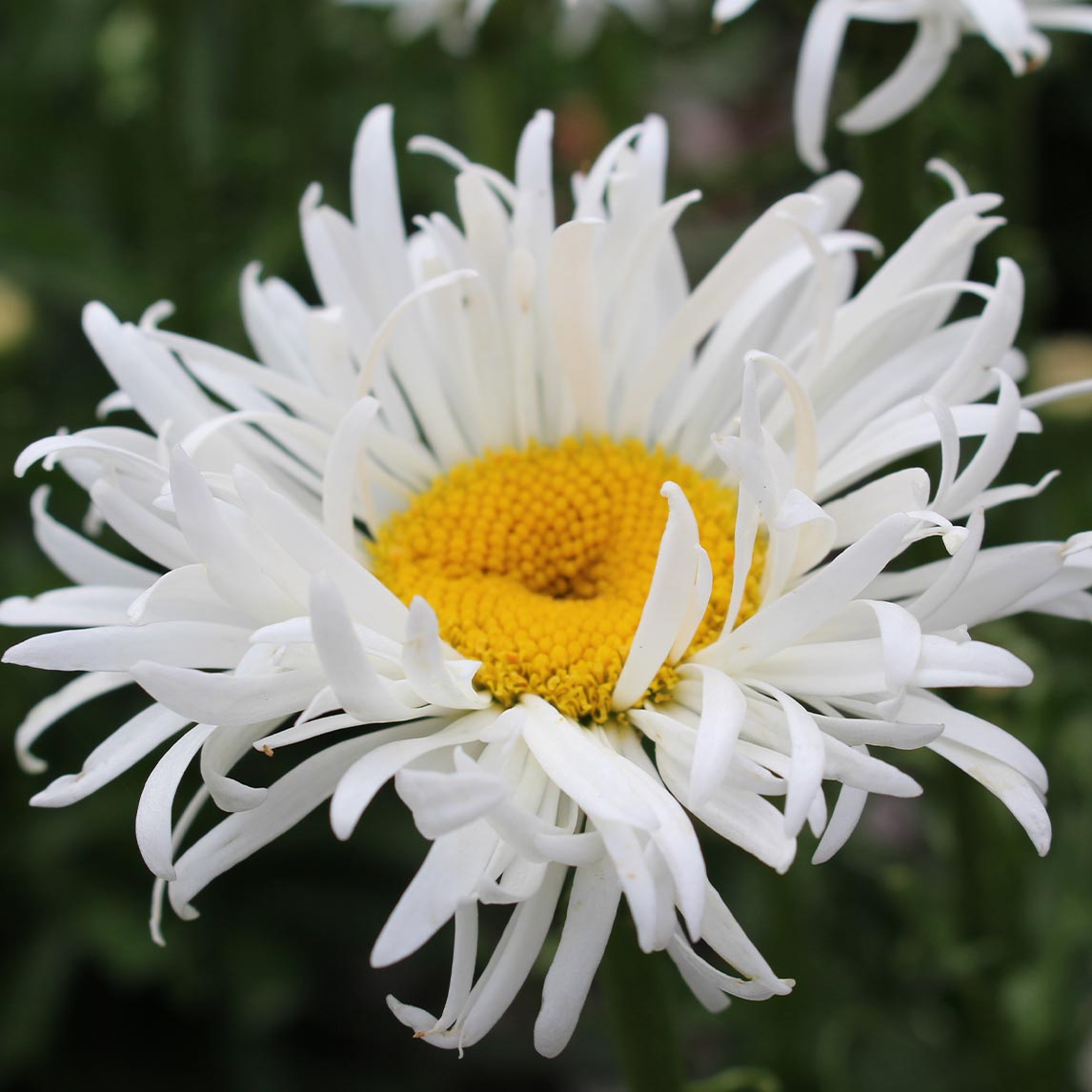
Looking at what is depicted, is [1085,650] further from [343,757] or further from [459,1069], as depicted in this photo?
[343,757]

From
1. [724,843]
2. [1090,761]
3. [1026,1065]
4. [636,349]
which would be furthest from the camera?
[724,843]

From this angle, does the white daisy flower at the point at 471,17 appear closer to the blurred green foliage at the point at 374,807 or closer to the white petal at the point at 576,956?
the blurred green foliage at the point at 374,807

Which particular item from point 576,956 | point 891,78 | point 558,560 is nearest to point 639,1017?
point 576,956

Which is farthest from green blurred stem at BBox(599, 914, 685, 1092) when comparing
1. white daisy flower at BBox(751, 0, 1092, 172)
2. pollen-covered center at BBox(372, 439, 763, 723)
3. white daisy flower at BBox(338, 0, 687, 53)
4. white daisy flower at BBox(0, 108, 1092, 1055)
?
white daisy flower at BBox(338, 0, 687, 53)

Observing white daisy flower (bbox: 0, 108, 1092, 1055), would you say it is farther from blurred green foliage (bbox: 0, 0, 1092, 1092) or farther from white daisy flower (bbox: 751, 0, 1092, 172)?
blurred green foliage (bbox: 0, 0, 1092, 1092)

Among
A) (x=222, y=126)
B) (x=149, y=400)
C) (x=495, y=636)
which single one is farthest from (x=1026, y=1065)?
(x=222, y=126)

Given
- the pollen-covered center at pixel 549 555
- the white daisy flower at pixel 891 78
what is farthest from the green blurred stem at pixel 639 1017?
the white daisy flower at pixel 891 78

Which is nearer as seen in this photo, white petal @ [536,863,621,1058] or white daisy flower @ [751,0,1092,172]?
white petal @ [536,863,621,1058]
